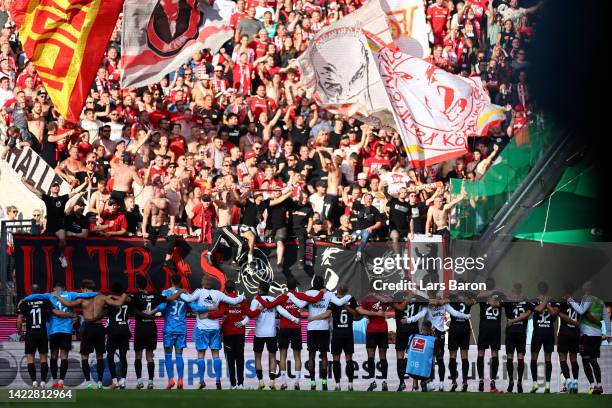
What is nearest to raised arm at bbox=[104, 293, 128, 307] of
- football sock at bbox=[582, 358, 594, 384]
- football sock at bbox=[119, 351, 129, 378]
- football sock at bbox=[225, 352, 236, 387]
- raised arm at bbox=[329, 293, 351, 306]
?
football sock at bbox=[119, 351, 129, 378]

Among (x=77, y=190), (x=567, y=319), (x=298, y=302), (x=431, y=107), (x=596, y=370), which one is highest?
(x=431, y=107)

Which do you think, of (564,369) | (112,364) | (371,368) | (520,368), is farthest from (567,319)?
(112,364)

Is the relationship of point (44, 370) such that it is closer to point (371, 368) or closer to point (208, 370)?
point (208, 370)

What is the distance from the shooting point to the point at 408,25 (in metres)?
26.2

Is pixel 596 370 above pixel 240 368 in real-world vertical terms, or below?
below

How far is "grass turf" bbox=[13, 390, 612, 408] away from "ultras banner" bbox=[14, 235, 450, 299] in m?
2.41

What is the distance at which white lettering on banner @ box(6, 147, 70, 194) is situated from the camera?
75.0 ft

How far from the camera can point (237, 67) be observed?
1017 inches

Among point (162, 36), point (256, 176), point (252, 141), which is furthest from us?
point (162, 36)

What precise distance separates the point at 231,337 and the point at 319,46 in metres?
6.69

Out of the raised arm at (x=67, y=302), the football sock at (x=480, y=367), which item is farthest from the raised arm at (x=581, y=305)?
the raised arm at (x=67, y=302)

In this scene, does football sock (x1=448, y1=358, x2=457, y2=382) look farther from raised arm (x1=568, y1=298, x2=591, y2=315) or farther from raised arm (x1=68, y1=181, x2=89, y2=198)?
raised arm (x1=68, y1=181, x2=89, y2=198)

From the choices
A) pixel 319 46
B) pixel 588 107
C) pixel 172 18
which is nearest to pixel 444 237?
pixel 588 107

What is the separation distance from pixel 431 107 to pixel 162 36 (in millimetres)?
5485
